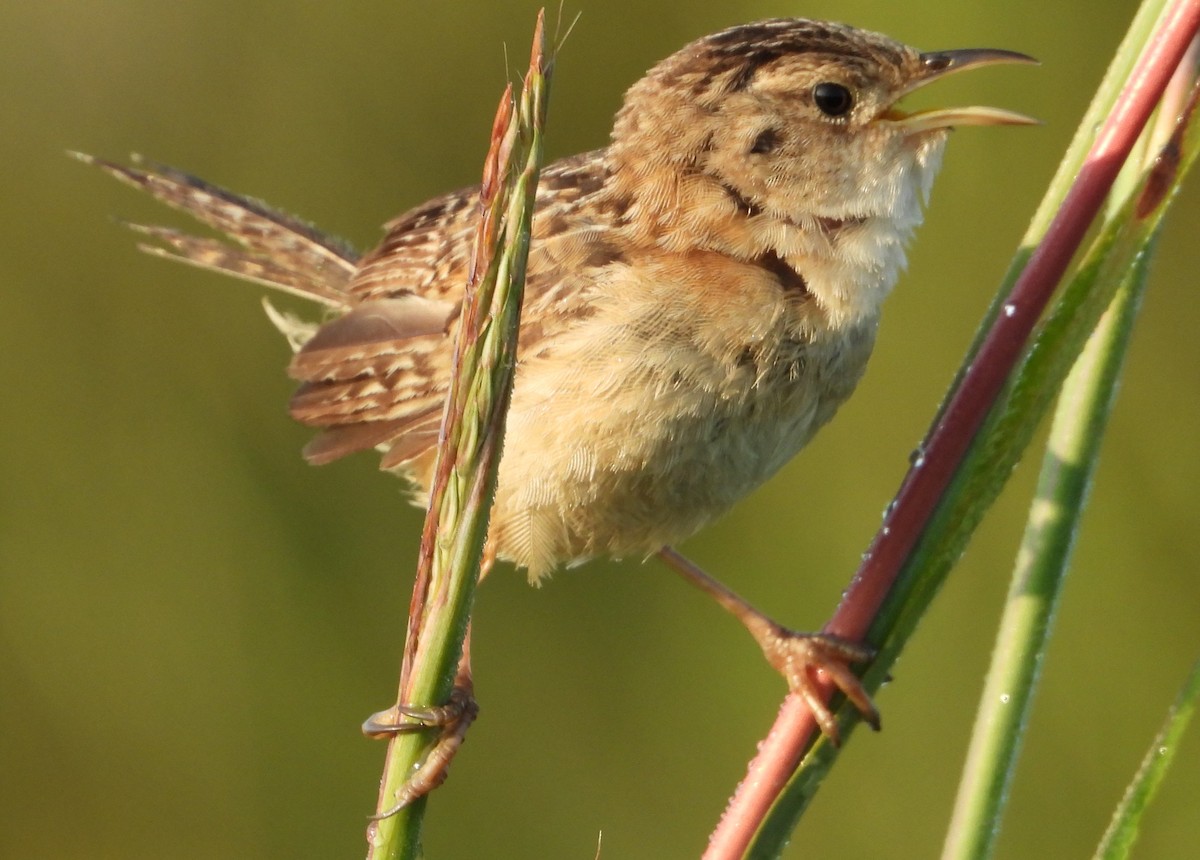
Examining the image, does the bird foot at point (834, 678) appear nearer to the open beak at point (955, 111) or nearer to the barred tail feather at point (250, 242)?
the open beak at point (955, 111)

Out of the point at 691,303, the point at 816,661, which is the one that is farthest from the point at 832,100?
the point at 816,661

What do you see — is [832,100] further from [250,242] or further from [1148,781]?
[250,242]

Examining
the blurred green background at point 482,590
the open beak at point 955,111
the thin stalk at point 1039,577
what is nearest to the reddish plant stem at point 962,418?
the thin stalk at point 1039,577

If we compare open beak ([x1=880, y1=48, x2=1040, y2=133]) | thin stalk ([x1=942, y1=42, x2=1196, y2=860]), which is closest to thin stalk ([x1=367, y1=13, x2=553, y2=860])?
thin stalk ([x1=942, y1=42, x2=1196, y2=860])

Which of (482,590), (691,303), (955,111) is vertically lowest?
(482,590)

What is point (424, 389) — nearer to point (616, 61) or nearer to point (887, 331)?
point (887, 331)

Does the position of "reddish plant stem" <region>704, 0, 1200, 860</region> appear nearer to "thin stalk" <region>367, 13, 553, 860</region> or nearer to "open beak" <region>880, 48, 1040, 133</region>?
"thin stalk" <region>367, 13, 553, 860</region>

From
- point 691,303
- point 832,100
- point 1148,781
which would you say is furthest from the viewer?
point 832,100
